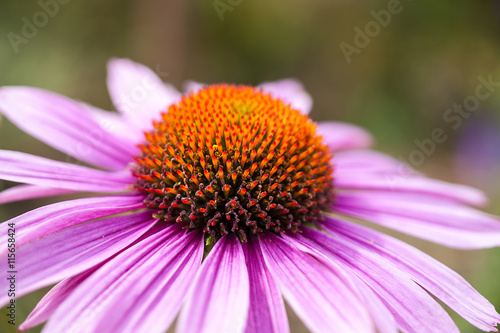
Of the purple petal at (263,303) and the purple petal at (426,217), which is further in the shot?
the purple petal at (426,217)

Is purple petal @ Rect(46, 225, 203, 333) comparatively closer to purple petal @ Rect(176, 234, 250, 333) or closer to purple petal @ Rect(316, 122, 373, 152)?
purple petal @ Rect(176, 234, 250, 333)

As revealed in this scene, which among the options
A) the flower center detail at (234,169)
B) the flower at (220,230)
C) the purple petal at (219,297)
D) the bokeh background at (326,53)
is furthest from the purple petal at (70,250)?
the bokeh background at (326,53)

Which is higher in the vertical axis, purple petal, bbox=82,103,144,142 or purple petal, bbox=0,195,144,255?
purple petal, bbox=82,103,144,142

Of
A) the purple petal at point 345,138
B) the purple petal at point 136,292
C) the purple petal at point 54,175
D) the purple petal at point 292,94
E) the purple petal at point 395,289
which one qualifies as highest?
the purple petal at point 292,94

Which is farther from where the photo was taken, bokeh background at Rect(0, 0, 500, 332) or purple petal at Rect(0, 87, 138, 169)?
bokeh background at Rect(0, 0, 500, 332)

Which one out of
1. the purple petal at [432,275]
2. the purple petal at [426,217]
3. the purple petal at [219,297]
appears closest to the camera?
the purple petal at [219,297]

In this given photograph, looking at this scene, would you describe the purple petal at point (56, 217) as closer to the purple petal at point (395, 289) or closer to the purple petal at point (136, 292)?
the purple petal at point (136, 292)

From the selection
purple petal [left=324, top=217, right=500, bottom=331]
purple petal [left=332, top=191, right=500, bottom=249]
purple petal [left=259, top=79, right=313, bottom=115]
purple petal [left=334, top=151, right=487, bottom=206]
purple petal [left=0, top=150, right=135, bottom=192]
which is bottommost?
purple petal [left=0, top=150, right=135, bottom=192]

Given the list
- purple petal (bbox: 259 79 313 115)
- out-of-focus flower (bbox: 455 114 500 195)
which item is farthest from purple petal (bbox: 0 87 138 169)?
out-of-focus flower (bbox: 455 114 500 195)
